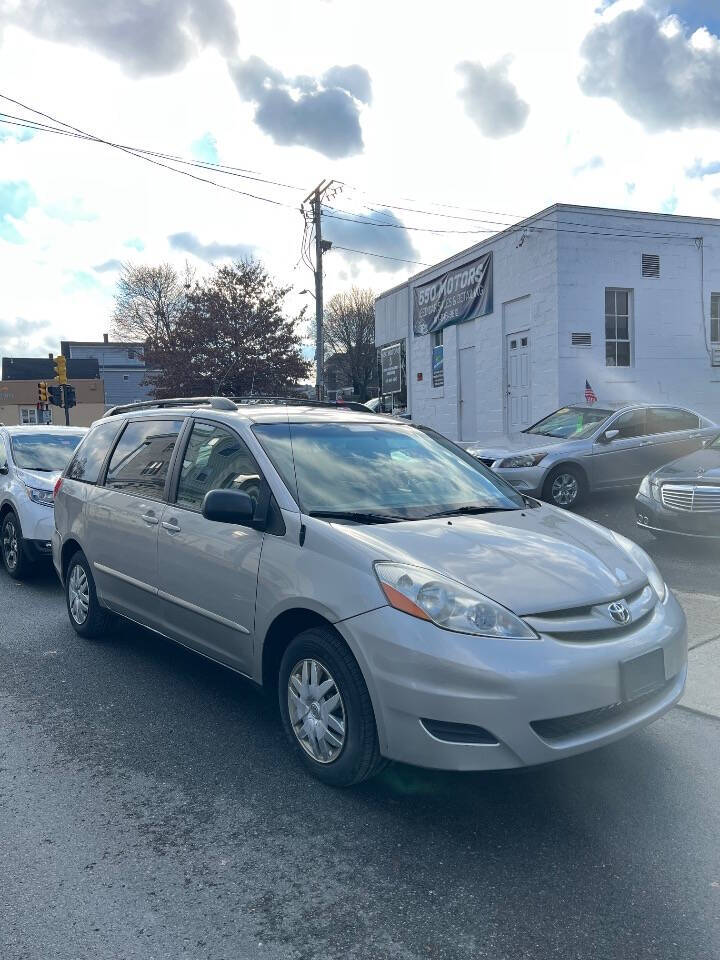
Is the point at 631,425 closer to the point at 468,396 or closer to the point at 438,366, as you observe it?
the point at 468,396

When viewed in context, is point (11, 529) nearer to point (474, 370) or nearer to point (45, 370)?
point (474, 370)

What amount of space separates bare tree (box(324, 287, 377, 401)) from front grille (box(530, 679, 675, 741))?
191 feet

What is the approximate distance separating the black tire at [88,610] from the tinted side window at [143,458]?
0.70m

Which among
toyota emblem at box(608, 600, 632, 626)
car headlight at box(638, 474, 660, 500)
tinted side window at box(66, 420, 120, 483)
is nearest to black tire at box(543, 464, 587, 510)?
car headlight at box(638, 474, 660, 500)

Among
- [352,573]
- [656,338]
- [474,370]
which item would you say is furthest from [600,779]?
[474,370]

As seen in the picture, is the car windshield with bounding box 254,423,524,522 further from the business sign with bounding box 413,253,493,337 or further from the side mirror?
the business sign with bounding box 413,253,493,337

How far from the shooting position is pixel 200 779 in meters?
3.66

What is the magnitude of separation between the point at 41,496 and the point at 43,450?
1.19 metres

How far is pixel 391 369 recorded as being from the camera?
2608 centimetres

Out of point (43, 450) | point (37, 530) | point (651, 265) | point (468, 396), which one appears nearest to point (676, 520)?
point (37, 530)

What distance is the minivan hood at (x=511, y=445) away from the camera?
1145 cm

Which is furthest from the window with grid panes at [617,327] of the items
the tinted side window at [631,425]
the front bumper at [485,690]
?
the front bumper at [485,690]

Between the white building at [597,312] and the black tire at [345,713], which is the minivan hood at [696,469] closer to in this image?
the black tire at [345,713]

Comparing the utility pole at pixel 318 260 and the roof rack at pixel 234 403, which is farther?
the utility pole at pixel 318 260
